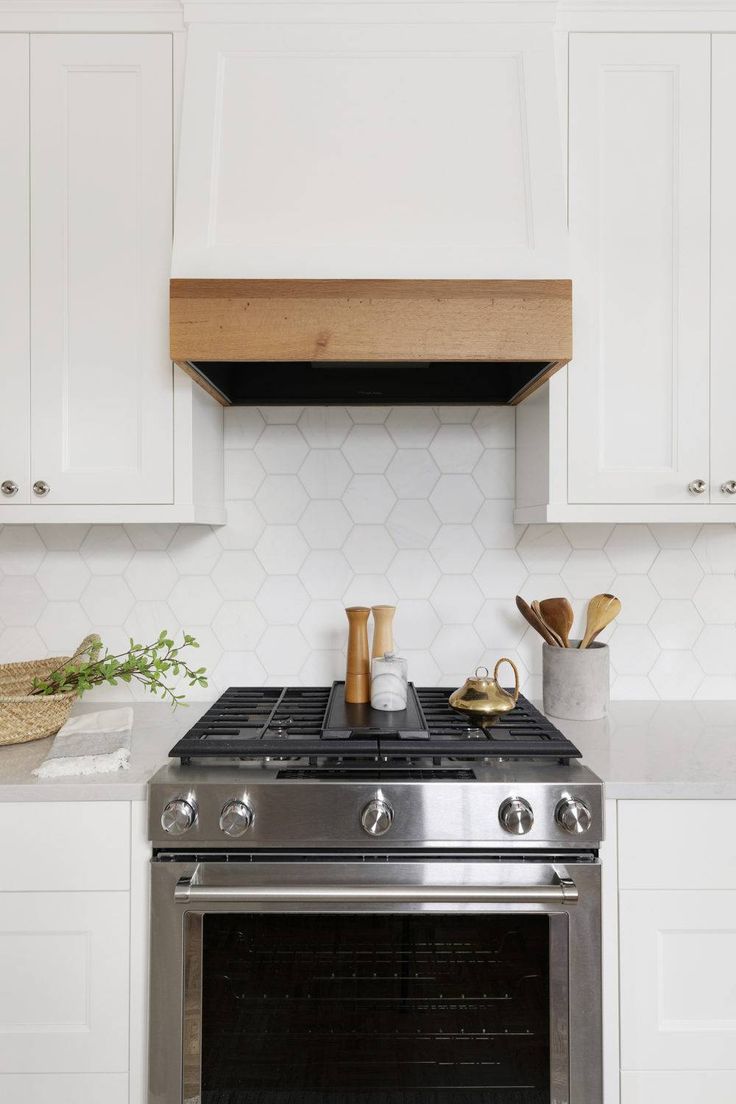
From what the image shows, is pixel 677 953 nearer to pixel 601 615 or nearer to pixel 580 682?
pixel 580 682

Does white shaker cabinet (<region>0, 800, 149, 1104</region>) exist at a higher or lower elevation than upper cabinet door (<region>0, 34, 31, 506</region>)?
lower

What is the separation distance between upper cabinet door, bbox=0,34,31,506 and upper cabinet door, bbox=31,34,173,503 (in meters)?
0.02

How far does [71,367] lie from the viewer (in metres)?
1.57

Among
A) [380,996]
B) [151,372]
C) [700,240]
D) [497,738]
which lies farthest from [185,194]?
[380,996]

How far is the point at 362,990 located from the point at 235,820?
390mm

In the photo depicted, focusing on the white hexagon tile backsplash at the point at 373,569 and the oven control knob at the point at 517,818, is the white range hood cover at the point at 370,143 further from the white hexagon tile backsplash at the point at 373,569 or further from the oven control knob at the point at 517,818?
the oven control knob at the point at 517,818

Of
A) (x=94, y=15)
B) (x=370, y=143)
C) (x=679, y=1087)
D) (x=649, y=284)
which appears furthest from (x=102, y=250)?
(x=679, y=1087)

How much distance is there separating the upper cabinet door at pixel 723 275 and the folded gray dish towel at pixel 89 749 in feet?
4.60

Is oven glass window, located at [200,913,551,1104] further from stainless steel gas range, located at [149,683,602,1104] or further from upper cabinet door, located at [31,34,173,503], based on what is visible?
upper cabinet door, located at [31,34,173,503]

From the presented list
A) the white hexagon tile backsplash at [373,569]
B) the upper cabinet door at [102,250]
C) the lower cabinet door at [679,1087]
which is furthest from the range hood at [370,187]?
the lower cabinet door at [679,1087]

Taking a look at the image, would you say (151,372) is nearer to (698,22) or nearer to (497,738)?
(497,738)

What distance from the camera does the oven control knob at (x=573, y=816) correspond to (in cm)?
127

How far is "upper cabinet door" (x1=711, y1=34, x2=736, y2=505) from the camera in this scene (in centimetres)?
158

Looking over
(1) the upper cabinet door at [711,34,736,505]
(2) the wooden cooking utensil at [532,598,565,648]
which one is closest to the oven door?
(2) the wooden cooking utensil at [532,598,565,648]
